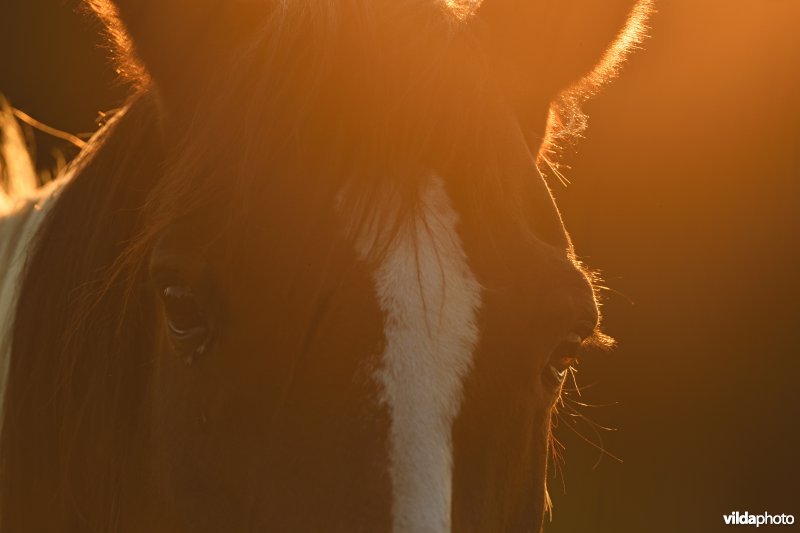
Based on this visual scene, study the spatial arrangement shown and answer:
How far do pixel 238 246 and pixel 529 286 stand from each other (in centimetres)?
48

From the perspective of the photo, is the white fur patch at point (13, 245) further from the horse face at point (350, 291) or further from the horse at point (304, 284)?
the horse face at point (350, 291)

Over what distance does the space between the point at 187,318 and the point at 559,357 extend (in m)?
0.66

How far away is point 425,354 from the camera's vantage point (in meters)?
1.44

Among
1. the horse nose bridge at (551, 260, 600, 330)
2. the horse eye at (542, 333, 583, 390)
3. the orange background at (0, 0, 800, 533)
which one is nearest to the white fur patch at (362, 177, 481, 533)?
the horse nose bridge at (551, 260, 600, 330)

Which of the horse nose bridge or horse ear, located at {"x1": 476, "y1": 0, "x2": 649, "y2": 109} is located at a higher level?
horse ear, located at {"x1": 476, "y1": 0, "x2": 649, "y2": 109}

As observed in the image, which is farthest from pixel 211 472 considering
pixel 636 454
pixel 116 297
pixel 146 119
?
pixel 636 454

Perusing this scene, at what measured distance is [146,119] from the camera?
1.98 metres

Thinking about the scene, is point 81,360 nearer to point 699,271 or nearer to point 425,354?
point 425,354

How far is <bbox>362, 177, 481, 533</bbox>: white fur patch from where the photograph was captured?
53.1 inches

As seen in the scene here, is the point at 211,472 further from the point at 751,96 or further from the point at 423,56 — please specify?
the point at 751,96

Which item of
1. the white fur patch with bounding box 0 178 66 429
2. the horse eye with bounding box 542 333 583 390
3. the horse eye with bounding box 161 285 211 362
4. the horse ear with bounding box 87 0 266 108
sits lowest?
the horse eye with bounding box 542 333 583 390

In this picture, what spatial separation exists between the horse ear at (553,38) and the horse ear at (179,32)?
1.59 ft

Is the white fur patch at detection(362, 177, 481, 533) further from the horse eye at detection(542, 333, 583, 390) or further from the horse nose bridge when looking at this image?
the horse eye at detection(542, 333, 583, 390)

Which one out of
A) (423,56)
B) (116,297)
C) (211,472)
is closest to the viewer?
(211,472)
